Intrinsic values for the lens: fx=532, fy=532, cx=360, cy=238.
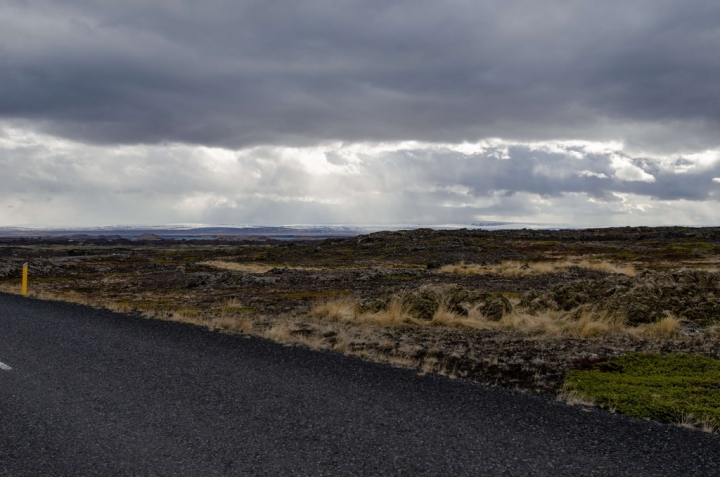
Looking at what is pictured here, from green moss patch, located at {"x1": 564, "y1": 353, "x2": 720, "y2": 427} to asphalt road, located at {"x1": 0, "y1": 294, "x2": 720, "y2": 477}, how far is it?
811 millimetres

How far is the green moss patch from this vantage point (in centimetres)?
866

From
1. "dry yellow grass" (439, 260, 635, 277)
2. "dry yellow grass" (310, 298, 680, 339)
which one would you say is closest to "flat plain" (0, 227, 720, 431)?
"dry yellow grass" (310, 298, 680, 339)

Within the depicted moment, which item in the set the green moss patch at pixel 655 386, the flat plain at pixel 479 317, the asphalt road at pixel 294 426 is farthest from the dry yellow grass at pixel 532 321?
the asphalt road at pixel 294 426

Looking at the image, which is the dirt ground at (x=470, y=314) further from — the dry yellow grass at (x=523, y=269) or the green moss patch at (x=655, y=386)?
the dry yellow grass at (x=523, y=269)

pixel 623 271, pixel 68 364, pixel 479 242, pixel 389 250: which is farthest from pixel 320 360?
pixel 479 242

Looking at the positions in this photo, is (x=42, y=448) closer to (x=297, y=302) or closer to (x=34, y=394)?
(x=34, y=394)

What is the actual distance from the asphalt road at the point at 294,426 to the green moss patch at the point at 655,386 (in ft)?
2.66

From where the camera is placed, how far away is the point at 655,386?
10234 millimetres

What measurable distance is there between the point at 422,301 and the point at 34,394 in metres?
14.5

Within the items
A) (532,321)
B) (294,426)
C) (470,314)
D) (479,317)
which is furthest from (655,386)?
(470,314)

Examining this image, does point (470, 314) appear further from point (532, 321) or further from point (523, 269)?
point (523, 269)

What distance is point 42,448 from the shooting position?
22.6ft

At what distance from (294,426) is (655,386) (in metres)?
7.11

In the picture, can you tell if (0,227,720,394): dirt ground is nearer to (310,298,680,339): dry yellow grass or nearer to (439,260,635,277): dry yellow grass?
(310,298,680,339): dry yellow grass
